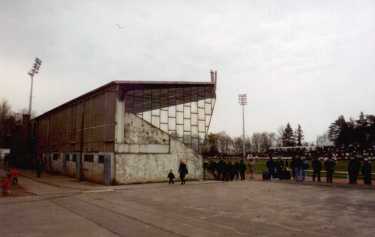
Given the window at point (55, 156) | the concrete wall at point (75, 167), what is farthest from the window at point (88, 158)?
the window at point (55, 156)

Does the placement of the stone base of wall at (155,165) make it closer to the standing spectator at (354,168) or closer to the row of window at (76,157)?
the row of window at (76,157)

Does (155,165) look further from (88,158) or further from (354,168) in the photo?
(354,168)

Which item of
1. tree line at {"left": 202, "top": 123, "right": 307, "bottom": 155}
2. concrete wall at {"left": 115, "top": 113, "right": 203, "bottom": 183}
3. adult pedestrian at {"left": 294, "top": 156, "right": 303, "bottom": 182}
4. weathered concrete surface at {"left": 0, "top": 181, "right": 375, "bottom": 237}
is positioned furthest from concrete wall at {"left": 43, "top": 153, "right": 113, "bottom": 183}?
tree line at {"left": 202, "top": 123, "right": 307, "bottom": 155}

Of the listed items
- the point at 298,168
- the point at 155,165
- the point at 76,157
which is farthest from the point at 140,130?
the point at 298,168

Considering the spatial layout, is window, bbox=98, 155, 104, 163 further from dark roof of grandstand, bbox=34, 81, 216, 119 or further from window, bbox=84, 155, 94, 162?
dark roof of grandstand, bbox=34, 81, 216, 119

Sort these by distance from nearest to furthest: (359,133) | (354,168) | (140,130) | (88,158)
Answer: (354,168), (140,130), (88,158), (359,133)

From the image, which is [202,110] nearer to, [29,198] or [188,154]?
[188,154]

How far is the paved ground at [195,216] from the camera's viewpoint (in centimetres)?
912

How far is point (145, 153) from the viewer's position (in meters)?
26.1

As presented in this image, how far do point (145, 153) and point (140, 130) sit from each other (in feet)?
5.82

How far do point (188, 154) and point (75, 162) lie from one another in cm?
1143

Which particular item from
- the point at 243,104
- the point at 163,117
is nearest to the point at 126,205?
the point at 163,117

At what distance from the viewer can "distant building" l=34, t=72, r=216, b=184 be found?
25250mm

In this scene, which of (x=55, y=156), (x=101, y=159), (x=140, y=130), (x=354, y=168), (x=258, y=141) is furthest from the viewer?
(x=258, y=141)
